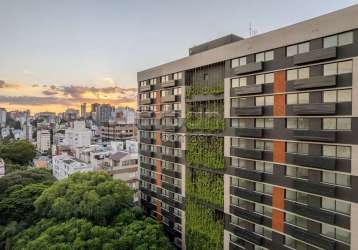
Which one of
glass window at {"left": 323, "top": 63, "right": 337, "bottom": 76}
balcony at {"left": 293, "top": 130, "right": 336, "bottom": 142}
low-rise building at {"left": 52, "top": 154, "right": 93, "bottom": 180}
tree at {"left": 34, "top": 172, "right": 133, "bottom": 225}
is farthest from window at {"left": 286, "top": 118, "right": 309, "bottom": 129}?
low-rise building at {"left": 52, "top": 154, "right": 93, "bottom": 180}

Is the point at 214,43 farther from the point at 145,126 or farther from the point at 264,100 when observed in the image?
the point at 145,126

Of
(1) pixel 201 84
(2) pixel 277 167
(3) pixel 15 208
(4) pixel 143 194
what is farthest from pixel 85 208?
(2) pixel 277 167

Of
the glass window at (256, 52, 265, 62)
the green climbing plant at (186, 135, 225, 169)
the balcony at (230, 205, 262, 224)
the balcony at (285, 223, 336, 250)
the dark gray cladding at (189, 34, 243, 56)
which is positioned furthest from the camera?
the dark gray cladding at (189, 34, 243, 56)

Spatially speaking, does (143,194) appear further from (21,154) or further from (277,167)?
(21,154)

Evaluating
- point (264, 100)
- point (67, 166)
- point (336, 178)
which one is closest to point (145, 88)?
point (264, 100)

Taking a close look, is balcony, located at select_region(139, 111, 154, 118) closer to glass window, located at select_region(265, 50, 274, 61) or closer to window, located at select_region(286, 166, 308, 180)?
glass window, located at select_region(265, 50, 274, 61)

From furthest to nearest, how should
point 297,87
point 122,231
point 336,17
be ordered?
point 122,231 → point 297,87 → point 336,17
